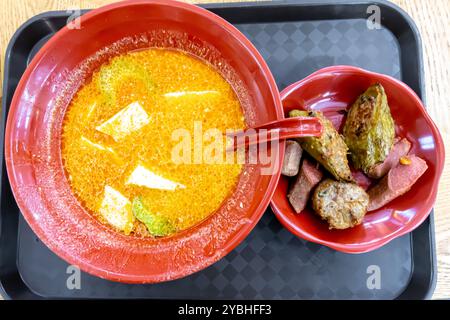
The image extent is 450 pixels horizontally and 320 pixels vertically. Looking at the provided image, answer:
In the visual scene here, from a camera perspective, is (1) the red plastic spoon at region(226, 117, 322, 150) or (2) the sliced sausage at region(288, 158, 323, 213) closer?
(1) the red plastic spoon at region(226, 117, 322, 150)

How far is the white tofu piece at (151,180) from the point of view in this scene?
157cm

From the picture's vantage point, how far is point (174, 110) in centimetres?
159

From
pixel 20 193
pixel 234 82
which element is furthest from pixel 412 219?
pixel 20 193

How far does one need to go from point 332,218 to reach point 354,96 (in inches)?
21.5

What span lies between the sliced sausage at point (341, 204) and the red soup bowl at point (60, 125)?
0.91 ft

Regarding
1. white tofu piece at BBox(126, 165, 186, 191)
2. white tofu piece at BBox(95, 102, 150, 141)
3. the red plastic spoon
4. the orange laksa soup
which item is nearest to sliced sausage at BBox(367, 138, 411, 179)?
the red plastic spoon

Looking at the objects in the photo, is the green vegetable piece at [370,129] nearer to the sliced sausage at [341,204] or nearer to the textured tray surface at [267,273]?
the sliced sausage at [341,204]

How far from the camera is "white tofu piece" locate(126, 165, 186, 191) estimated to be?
5.14 feet

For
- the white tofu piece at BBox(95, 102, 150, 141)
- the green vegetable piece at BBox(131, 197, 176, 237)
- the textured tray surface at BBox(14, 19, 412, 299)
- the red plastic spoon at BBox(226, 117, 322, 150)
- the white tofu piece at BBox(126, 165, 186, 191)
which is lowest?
the textured tray surface at BBox(14, 19, 412, 299)

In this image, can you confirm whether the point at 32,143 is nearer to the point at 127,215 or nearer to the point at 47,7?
the point at 127,215

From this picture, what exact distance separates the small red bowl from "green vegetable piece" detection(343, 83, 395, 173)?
0.22ft

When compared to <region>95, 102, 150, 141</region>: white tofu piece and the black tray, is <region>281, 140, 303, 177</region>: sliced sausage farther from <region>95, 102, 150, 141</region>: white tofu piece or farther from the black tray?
<region>95, 102, 150, 141</region>: white tofu piece

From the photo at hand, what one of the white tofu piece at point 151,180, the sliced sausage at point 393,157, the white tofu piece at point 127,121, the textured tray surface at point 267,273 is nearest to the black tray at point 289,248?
the textured tray surface at point 267,273

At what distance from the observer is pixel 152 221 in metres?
1.56
